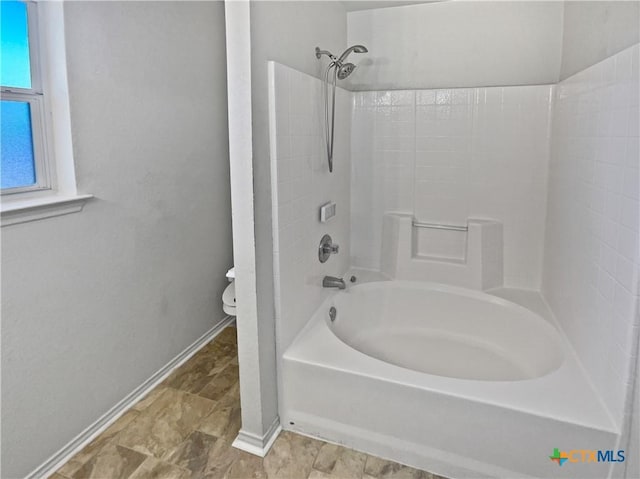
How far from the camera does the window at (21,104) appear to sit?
163 centimetres

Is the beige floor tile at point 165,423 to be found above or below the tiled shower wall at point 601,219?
below

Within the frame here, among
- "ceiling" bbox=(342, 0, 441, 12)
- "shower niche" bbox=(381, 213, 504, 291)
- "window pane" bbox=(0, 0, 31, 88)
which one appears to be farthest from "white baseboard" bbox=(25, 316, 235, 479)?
"ceiling" bbox=(342, 0, 441, 12)

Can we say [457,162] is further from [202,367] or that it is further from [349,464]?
[202,367]

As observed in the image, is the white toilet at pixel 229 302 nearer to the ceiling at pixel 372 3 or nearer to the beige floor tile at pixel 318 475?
the beige floor tile at pixel 318 475

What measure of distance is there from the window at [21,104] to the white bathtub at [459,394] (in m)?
1.31

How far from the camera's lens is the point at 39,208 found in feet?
5.35

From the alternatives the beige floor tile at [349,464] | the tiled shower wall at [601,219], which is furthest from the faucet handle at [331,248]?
the tiled shower wall at [601,219]

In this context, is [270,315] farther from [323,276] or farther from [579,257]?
[579,257]

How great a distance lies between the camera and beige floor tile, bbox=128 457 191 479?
1.74m

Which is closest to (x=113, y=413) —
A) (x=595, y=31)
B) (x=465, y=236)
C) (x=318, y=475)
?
(x=318, y=475)

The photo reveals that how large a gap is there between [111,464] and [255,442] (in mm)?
606

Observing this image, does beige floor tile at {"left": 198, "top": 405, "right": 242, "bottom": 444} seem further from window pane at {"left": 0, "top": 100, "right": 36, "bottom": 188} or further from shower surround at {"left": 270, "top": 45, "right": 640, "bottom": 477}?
window pane at {"left": 0, "top": 100, "right": 36, "bottom": 188}

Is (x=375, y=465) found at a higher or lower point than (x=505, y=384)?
lower

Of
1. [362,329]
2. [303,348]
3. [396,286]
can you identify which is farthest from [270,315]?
[396,286]
